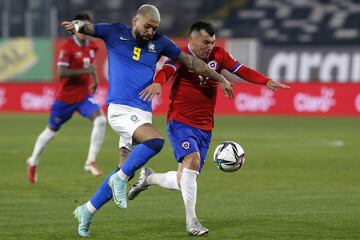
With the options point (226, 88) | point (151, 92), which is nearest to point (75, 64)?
point (151, 92)

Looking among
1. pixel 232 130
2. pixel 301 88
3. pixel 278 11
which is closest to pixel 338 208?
pixel 232 130

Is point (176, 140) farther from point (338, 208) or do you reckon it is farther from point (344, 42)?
point (344, 42)

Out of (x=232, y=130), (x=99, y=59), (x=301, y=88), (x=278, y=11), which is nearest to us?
(x=232, y=130)

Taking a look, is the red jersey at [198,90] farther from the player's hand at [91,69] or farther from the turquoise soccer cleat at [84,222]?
the player's hand at [91,69]

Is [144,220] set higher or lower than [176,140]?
lower

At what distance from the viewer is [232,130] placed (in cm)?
2491

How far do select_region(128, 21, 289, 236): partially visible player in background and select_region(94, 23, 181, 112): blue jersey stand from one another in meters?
0.22

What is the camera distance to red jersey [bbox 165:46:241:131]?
32.1 ft

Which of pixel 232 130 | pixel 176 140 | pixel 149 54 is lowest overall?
pixel 232 130

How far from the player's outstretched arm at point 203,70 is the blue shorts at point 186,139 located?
72cm

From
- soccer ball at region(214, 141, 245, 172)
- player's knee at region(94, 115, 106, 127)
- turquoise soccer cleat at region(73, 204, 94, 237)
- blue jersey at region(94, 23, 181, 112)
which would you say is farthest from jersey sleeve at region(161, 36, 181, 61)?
player's knee at region(94, 115, 106, 127)

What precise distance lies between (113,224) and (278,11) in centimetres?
3092

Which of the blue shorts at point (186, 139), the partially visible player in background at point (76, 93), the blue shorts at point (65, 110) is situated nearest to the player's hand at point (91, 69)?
the partially visible player in background at point (76, 93)

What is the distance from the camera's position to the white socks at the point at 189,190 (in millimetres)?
9242
